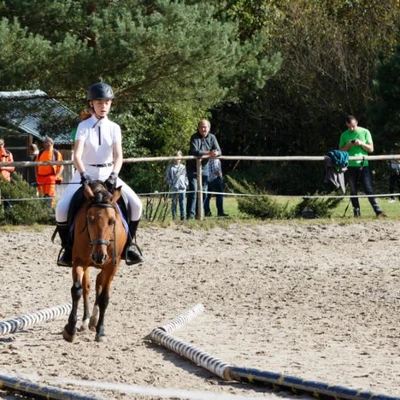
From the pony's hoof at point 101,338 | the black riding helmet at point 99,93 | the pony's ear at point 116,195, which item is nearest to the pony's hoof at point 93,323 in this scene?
the pony's hoof at point 101,338

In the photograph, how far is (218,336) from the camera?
1000 centimetres

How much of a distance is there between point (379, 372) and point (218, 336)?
2.36 m

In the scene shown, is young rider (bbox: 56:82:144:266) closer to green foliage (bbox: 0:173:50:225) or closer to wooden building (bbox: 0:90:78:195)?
green foliage (bbox: 0:173:50:225)

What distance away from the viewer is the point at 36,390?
702 cm

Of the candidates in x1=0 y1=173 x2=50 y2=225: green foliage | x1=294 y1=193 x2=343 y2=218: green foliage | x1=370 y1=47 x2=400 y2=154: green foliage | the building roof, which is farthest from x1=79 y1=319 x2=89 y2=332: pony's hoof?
x1=370 y1=47 x2=400 y2=154: green foliage

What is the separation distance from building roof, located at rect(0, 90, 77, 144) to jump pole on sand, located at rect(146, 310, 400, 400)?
75.6 ft

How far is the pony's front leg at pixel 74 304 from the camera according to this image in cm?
946

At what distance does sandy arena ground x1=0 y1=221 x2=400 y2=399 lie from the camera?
8.15m

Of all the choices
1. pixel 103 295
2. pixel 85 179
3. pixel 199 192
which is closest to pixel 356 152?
pixel 199 192

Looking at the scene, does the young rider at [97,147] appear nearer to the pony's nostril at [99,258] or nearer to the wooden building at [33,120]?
the pony's nostril at [99,258]

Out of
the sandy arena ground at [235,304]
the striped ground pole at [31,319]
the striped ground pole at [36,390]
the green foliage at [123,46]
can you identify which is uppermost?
the green foliage at [123,46]

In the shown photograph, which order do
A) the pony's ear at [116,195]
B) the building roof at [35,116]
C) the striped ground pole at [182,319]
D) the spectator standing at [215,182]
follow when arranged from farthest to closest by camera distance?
the building roof at [35,116], the spectator standing at [215,182], the striped ground pole at [182,319], the pony's ear at [116,195]

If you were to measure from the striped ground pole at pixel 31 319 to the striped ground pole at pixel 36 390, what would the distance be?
7.72 ft

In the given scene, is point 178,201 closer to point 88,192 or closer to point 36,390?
point 88,192
